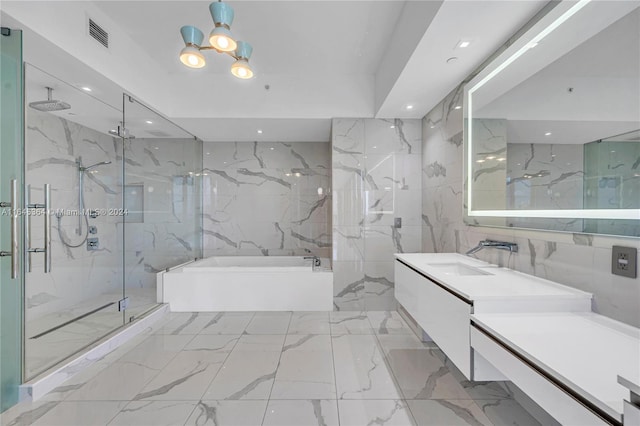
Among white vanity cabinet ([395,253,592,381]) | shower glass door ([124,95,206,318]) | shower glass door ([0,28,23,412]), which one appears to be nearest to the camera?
white vanity cabinet ([395,253,592,381])

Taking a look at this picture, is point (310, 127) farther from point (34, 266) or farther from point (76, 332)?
point (76, 332)

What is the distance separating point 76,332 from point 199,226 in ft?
6.62

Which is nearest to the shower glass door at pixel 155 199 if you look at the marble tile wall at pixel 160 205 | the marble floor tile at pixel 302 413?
the marble tile wall at pixel 160 205

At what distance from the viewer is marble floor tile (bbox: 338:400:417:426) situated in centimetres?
154

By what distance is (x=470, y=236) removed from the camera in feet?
7.27

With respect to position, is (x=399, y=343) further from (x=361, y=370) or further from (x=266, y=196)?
(x=266, y=196)

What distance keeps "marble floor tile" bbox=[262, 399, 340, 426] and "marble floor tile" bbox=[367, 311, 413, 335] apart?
116 centimetres

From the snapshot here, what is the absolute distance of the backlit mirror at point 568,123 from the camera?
3.55ft

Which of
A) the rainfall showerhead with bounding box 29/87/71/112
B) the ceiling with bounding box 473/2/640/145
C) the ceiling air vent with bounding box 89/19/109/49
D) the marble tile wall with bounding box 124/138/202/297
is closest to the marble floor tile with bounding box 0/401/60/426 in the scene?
the marble tile wall with bounding box 124/138/202/297

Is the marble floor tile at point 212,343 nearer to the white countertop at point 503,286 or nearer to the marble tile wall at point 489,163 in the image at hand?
the white countertop at point 503,286

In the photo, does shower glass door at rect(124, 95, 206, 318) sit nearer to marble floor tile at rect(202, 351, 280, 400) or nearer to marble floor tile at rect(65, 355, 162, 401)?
marble floor tile at rect(65, 355, 162, 401)

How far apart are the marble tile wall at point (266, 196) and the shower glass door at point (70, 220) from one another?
1.38 m

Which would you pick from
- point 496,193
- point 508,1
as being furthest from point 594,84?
point 496,193

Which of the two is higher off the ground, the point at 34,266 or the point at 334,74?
the point at 334,74
